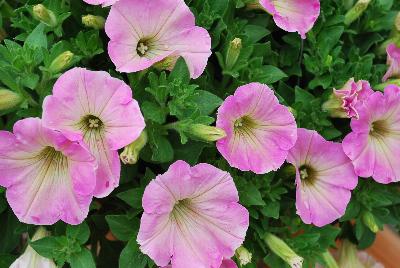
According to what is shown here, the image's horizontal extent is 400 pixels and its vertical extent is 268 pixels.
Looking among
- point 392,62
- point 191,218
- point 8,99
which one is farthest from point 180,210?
point 392,62

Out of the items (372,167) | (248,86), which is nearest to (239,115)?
(248,86)

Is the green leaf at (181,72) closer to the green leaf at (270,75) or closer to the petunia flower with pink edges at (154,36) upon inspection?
the petunia flower with pink edges at (154,36)

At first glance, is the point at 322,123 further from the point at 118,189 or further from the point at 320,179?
the point at 118,189

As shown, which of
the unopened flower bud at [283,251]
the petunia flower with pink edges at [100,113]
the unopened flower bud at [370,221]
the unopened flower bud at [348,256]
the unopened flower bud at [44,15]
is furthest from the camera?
the unopened flower bud at [348,256]

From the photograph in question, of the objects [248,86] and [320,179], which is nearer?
[248,86]

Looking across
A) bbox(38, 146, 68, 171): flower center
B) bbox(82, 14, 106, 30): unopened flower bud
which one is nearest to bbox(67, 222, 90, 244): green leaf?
bbox(38, 146, 68, 171): flower center

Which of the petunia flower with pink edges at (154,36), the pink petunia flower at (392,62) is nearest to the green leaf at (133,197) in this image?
the petunia flower with pink edges at (154,36)
